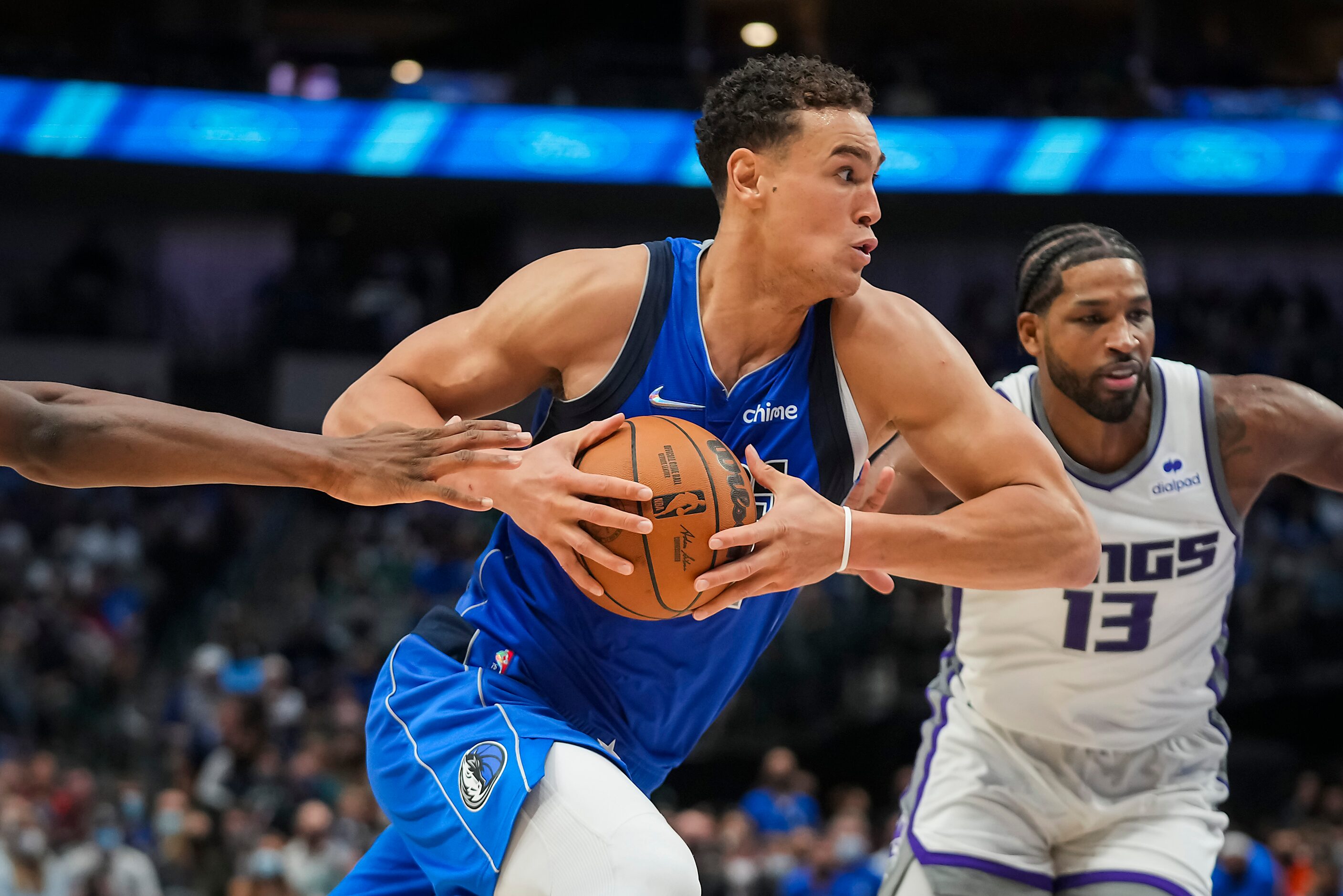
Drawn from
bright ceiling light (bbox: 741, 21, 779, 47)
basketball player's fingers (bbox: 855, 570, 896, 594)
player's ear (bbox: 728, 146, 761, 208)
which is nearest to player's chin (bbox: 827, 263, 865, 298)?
player's ear (bbox: 728, 146, 761, 208)

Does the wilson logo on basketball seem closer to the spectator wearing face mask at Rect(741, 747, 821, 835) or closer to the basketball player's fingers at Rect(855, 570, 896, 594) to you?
the basketball player's fingers at Rect(855, 570, 896, 594)

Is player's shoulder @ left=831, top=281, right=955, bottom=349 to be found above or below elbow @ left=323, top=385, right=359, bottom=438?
above

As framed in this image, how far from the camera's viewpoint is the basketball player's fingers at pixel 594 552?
270 centimetres

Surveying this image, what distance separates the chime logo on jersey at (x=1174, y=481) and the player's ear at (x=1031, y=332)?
0.48 metres

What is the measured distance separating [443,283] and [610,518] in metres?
16.1

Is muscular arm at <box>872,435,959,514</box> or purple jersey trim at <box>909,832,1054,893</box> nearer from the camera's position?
purple jersey trim at <box>909,832,1054,893</box>

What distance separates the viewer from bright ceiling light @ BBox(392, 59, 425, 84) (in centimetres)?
1650

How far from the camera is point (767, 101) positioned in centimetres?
324

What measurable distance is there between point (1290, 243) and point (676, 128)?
8554mm

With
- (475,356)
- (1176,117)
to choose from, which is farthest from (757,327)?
(1176,117)

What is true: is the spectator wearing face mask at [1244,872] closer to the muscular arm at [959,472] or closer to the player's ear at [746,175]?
the muscular arm at [959,472]

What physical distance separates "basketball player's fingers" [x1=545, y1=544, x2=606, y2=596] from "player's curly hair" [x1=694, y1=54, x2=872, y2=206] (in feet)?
3.59

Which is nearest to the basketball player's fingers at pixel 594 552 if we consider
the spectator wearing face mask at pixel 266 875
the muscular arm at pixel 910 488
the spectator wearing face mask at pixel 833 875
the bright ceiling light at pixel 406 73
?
the muscular arm at pixel 910 488

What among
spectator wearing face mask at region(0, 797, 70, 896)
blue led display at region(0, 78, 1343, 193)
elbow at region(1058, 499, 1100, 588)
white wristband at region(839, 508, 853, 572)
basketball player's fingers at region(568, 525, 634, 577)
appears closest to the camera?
basketball player's fingers at region(568, 525, 634, 577)
